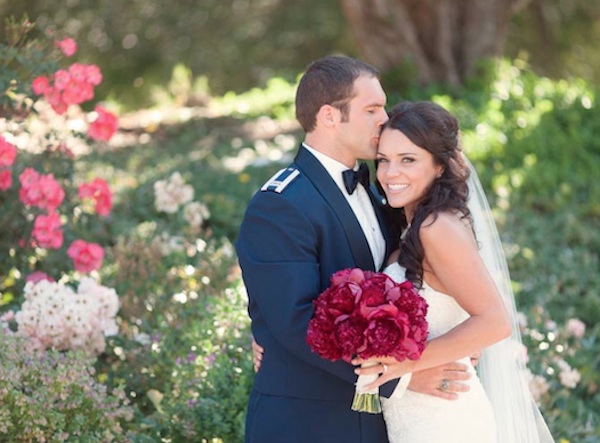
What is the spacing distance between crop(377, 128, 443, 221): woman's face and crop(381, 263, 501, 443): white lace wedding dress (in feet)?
0.80

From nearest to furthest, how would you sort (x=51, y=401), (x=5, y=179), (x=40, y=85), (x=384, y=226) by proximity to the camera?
(x=384, y=226)
(x=51, y=401)
(x=40, y=85)
(x=5, y=179)

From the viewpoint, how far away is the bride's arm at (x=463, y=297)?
3.15 meters

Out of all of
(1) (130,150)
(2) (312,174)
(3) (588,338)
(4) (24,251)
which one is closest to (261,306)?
(2) (312,174)

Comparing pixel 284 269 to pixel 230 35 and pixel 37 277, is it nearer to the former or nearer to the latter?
pixel 37 277

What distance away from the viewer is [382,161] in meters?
3.41

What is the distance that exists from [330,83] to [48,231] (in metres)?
2.44

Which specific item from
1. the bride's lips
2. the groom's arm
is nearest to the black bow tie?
the bride's lips

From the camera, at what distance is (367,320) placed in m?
2.85

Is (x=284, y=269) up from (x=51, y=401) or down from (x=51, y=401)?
up

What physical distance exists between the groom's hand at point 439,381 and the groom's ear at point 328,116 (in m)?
0.86

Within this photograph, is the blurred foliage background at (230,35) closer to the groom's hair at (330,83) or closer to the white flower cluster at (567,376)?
the white flower cluster at (567,376)

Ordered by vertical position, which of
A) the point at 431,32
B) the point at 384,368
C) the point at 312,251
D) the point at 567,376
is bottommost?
the point at 567,376

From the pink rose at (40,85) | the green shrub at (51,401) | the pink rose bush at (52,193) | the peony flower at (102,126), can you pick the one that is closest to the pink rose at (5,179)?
the pink rose bush at (52,193)

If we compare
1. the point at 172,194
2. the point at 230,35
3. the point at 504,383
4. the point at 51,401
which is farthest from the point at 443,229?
the point at 230,35
